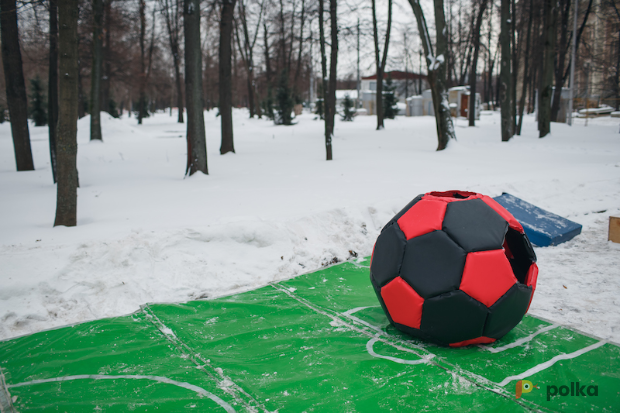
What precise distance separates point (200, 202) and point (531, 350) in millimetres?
5267

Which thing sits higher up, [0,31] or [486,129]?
[0,31]

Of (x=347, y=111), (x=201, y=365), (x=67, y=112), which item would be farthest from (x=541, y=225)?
(x=347, y=111)

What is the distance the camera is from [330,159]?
41.2ft

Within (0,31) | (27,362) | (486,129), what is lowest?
(27,362)

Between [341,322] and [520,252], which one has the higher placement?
[520,252]

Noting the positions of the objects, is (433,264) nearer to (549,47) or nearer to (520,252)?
(520,252)

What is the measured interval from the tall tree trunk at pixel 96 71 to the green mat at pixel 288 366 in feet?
46.9

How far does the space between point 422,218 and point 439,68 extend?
12201 millimetres

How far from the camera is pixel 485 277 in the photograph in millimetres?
3006

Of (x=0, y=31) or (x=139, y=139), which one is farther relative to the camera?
(x=139, y=139)

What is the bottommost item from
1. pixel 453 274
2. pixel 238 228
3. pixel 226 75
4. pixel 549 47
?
pixel 238 228

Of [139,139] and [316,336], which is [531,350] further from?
[139,139]

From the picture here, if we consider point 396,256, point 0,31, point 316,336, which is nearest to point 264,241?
point 316,336

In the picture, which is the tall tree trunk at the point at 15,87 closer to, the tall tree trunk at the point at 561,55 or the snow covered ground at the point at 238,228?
the snow covered ground at the point at 238,228
